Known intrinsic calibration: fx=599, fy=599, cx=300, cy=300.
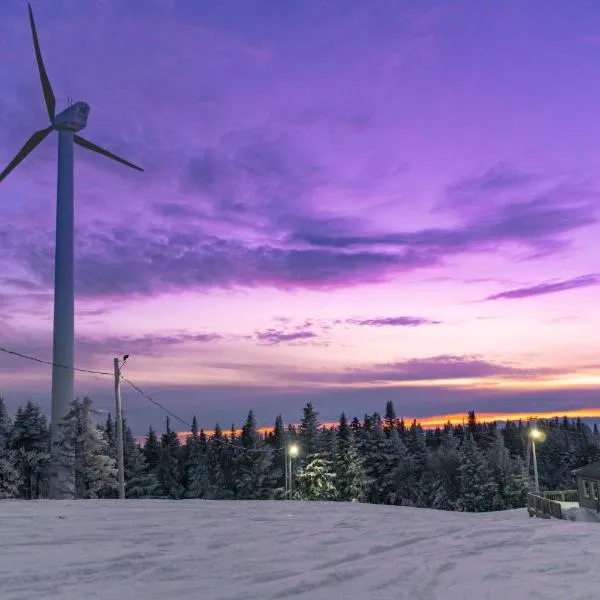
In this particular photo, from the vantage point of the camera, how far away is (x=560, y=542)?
474 inches

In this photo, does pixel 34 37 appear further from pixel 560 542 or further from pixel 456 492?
pixel 456 492

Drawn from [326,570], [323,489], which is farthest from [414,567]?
[323,489]

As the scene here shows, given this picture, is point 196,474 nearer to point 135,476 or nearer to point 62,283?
point 135,476

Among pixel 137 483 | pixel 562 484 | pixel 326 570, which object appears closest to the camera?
pixel 326 570

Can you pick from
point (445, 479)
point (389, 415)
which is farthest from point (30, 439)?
point (389, 415)

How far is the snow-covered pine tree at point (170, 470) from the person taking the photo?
97250 millimetres

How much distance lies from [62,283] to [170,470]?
64087 millimetres

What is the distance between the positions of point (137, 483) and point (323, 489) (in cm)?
2320

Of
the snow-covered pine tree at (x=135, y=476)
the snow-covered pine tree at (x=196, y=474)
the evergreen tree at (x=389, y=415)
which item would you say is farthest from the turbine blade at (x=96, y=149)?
the evergreen tree at (x=389, y=415)

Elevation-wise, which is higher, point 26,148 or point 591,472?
point 26,148

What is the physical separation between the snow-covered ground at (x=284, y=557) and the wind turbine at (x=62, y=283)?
101 feet

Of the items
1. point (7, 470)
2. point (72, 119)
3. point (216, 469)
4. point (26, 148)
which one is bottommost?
point (216, 469)

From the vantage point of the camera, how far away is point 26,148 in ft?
161

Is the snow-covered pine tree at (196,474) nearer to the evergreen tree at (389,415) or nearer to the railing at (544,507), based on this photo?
the evergreen tree at (389,415)
